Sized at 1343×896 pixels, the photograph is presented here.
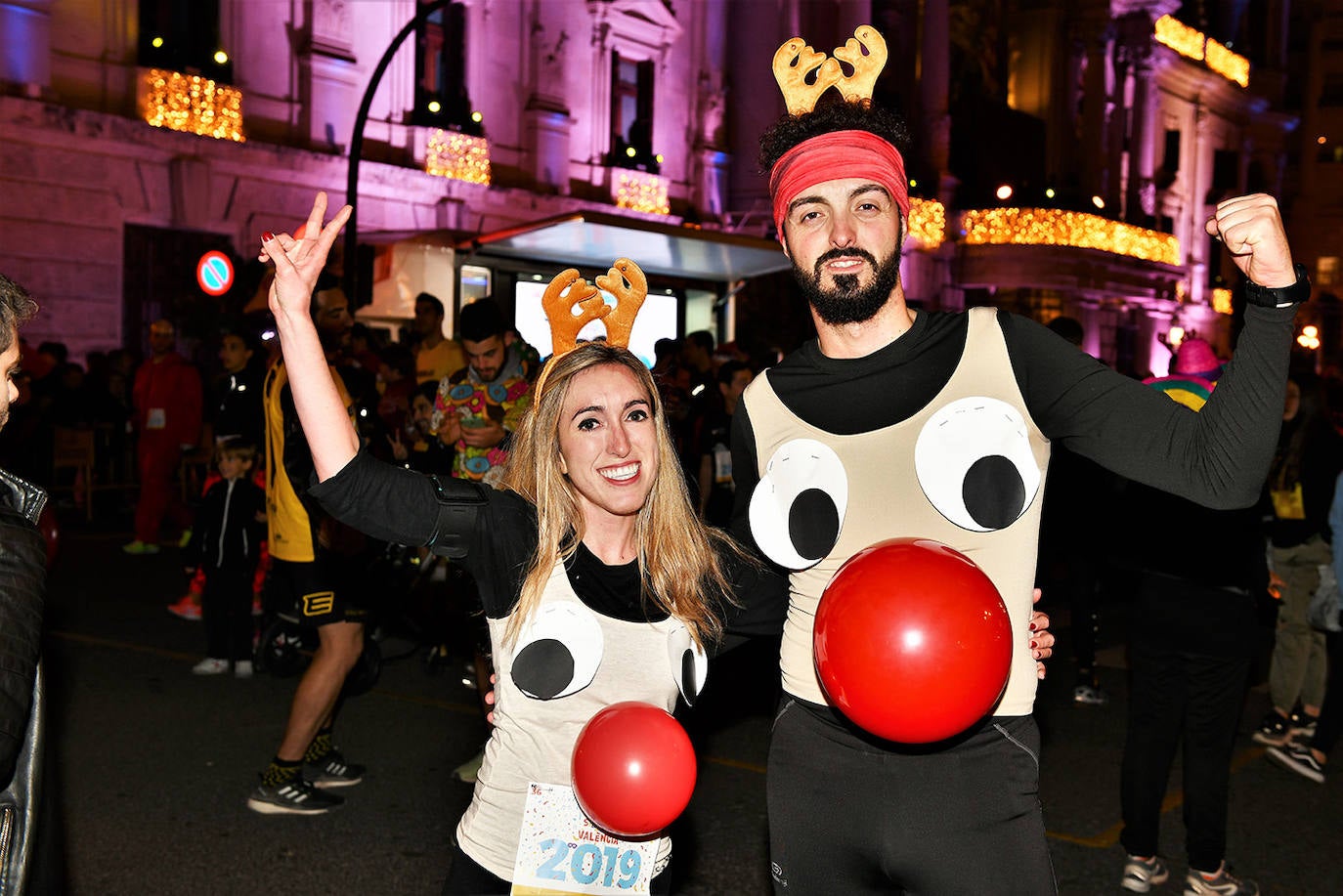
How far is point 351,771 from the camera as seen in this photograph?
A: 5.82m

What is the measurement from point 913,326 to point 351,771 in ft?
13.2

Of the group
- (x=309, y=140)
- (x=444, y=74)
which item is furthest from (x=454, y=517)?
(x=444, y=74)

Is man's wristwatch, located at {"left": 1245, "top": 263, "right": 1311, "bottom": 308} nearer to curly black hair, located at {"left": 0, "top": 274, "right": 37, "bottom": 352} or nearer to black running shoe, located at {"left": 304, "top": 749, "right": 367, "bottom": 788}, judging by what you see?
curly black hair, located at {"left": 0, "top": 274, "right": 37, "bottom": 352}

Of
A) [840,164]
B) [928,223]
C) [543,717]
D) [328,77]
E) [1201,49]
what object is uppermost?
[1201,49]

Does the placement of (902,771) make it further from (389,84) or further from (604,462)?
(389,84)

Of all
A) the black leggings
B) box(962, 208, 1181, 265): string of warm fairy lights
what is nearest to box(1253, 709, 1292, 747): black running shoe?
the black leggings

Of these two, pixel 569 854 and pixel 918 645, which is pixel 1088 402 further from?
pixel 569 854

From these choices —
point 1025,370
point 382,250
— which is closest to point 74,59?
point 382,250

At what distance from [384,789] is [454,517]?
11.3 ft

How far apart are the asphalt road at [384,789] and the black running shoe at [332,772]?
10cm

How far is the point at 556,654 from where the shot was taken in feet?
8.78

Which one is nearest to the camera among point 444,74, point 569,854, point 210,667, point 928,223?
point 569,854

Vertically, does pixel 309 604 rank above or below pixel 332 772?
above

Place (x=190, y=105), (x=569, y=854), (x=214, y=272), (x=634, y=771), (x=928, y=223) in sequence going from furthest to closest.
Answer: (x=928, y=223)
(x=190, y=105)
(x=214, y=272)
(x=569, y=854)
(x=634, y=771)
